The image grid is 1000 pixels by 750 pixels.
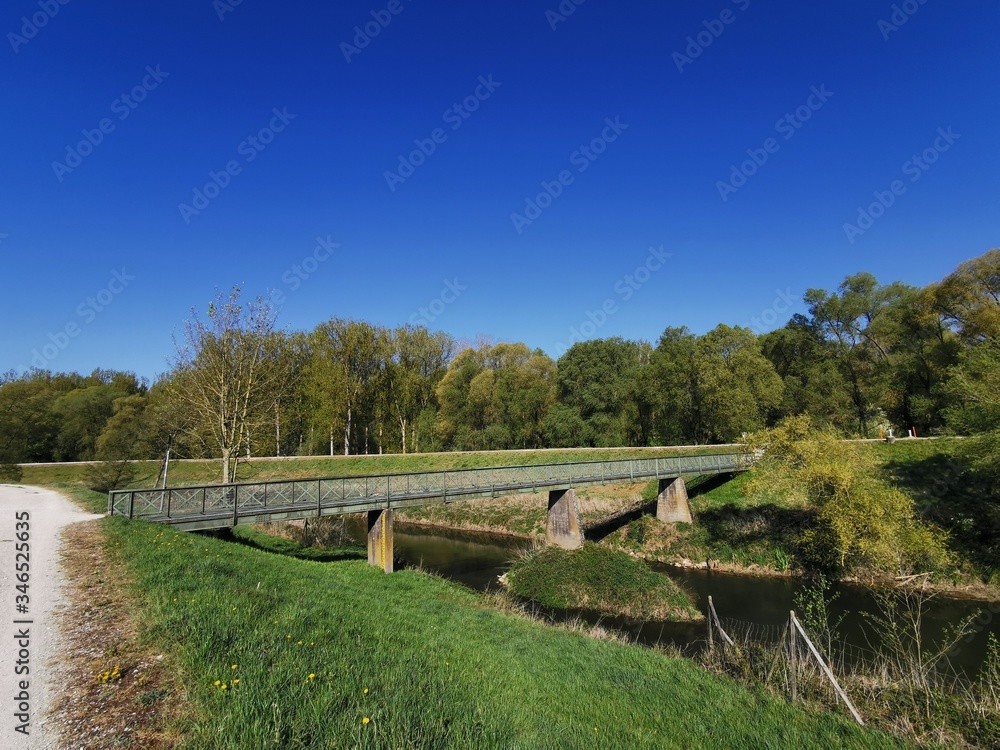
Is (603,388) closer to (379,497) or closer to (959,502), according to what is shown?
(959,502)

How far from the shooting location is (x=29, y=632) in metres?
5.75

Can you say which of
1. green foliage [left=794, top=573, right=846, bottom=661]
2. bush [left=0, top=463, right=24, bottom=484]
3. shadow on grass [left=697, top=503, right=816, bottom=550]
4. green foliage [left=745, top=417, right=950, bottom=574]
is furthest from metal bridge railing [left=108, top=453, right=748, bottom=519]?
bush [left=0, top=463, right=24, bottom=484]

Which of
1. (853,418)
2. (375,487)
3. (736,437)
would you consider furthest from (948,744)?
(853,418)

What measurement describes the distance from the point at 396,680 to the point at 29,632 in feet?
15.0

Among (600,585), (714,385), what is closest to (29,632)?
(600,585)

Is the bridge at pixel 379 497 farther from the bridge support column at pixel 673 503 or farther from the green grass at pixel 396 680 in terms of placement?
the green grass at pixel 396 680

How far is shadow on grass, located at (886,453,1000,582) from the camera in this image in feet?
56.7

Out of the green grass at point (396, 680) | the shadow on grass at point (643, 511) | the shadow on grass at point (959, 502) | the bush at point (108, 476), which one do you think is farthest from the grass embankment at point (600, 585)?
the bush at point (108, 476)

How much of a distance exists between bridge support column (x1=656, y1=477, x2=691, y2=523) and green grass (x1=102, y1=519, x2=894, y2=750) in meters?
15.7

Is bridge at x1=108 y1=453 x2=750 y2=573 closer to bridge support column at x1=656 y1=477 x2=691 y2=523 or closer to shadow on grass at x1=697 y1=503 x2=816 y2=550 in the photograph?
bridge support column at x1=656 y1=477 x2=691 y2=523

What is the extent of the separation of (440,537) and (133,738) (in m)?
24.8

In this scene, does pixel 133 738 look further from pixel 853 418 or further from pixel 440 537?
pixel 853 418

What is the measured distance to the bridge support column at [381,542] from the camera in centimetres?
1630

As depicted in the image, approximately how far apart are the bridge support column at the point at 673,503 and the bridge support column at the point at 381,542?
49.5 ft
